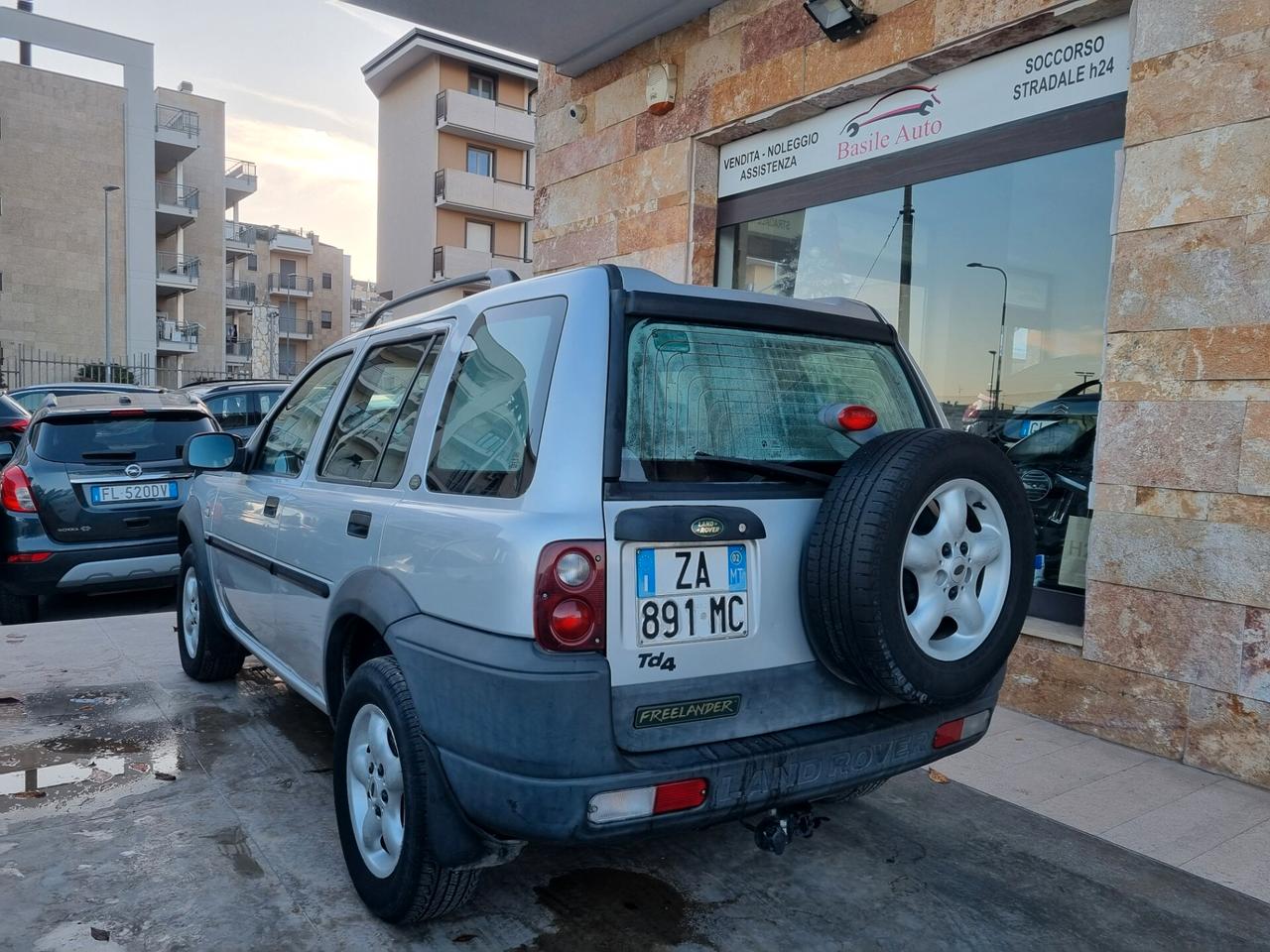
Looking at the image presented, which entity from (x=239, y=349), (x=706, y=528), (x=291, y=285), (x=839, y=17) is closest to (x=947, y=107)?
(x=839, y=17)

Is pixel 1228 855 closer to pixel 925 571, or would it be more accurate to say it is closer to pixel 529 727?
pixel 925 571

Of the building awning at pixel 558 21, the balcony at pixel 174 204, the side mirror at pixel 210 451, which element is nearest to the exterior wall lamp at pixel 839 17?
the building awning at pixel 558 21

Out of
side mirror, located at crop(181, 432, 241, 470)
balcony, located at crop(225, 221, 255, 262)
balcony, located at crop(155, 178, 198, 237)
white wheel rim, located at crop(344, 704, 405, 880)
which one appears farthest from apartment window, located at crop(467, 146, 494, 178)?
white wheel rim, located at crop(344, 704, 405, 880)

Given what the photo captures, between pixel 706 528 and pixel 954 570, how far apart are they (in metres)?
0.72

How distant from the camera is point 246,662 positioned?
5.47 m

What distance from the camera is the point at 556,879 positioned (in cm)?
305

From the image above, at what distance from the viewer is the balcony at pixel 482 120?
33.7 meters

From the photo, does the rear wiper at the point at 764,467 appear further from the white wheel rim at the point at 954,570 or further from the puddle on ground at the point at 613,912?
the puddle on ground at the point at 613,912

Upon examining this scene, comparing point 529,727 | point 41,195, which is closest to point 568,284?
point 529,727

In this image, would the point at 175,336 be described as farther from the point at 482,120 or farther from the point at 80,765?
the point at 80,765

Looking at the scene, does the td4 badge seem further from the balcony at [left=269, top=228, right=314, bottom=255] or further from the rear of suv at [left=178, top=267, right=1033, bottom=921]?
the balcony at [left=269, top=228, right=314, bottom=255]

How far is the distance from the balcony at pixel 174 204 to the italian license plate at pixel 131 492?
131 ft

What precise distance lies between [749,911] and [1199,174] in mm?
3718

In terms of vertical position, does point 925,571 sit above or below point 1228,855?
above
